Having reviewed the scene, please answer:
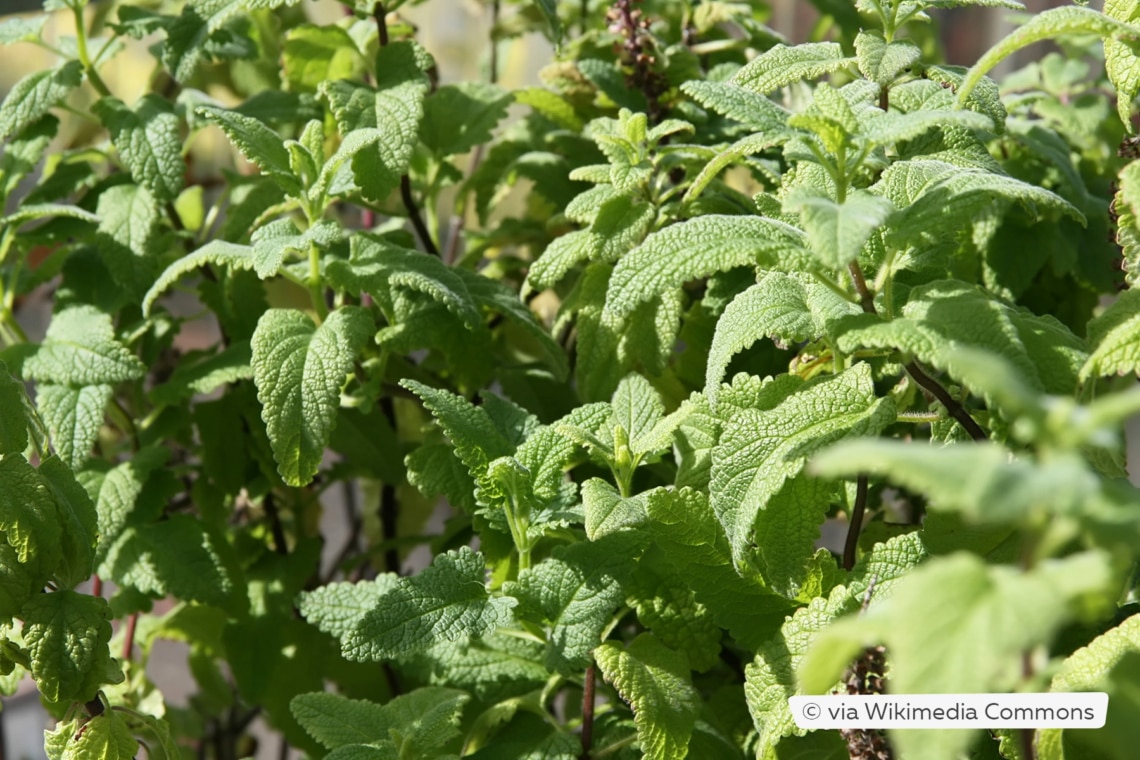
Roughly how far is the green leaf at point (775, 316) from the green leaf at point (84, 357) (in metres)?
0.48

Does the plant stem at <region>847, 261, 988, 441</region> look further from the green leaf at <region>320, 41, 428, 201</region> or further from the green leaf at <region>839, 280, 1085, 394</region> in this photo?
the green leaf at <region>320, 41, 428, 201</region>

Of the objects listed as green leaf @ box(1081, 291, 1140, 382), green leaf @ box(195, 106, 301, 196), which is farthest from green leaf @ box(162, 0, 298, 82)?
green leaf @ box(1081, 291, 1140, 382)

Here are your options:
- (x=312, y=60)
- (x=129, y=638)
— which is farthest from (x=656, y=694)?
(x=312, y=60)

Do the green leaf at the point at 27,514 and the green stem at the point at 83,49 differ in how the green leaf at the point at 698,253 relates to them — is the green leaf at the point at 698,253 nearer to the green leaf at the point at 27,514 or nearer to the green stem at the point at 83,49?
the green leaf at the point at 27,514

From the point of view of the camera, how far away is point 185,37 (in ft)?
3.09

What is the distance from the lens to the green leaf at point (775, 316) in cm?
61

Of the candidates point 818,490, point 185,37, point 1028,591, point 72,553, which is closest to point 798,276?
point 818,490

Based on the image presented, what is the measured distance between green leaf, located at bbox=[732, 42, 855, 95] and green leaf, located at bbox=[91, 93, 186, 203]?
18.2 inches

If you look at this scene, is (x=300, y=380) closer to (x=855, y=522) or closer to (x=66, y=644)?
(x=66, y=644)

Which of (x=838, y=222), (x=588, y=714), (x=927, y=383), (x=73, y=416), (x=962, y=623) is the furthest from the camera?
(x=73, y=416)

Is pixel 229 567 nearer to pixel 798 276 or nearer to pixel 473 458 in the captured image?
pixel 473 458

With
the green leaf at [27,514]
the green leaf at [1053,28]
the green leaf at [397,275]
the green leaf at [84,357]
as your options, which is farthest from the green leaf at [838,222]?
the green leaf at [84,357]

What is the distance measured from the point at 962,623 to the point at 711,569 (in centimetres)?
35

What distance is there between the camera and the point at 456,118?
3.39 feet
